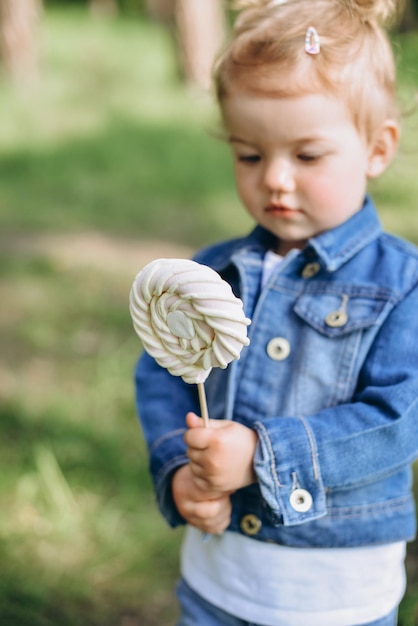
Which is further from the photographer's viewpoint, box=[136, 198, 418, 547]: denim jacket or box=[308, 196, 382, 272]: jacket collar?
box=[308, 196, 382, 272]: jacket collar

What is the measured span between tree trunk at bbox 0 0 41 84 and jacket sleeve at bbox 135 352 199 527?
892cm

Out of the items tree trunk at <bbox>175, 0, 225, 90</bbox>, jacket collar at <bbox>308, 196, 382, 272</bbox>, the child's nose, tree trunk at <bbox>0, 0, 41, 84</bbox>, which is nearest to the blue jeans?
jacket collar at <bbox>308, 196, 382, 272</bbox>

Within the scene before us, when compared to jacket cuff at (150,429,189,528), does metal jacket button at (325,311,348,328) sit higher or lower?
higher

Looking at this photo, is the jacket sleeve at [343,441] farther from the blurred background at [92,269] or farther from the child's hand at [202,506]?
the blurred background at [92,269]

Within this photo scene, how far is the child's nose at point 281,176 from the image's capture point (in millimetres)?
1688

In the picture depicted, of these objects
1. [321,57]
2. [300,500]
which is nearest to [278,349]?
[300,500]

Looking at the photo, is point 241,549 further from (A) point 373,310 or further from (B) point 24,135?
(B) point 24,135

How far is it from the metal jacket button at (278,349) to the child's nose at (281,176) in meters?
0.30

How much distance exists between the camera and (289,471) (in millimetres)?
1614

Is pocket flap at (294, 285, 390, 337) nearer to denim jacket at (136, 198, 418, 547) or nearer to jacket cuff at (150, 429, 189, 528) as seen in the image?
denim jacket at (136, 198, 418, 547)

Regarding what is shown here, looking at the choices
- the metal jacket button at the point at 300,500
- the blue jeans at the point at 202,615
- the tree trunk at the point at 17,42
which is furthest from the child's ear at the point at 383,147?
the tree trunk at the point at 17,42

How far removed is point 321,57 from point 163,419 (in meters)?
0.81

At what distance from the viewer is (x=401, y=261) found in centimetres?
173

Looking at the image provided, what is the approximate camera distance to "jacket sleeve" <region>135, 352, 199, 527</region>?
184cm
